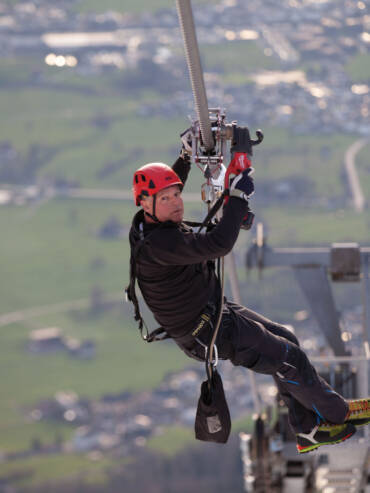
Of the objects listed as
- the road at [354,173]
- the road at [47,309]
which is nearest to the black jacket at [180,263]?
the road at [47,309]

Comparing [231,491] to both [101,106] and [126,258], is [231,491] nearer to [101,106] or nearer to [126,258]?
[126,258]

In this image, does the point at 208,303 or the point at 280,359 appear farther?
the point at 280,359

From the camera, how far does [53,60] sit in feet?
363

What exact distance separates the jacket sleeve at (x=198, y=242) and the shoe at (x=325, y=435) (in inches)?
70.1

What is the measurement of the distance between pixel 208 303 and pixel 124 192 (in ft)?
288

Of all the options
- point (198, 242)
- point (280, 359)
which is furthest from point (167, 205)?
point (280, 359)

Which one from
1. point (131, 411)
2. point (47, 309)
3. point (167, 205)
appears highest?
point (167, 205)

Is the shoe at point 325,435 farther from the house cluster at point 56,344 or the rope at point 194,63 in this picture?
the house cluster at point 56,344

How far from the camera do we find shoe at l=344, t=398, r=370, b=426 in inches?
251

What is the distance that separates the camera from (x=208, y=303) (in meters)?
5.73

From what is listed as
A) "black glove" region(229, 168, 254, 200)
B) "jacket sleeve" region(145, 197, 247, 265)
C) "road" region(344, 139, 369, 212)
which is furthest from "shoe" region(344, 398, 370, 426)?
"road" region(344, 139, 369, 212)

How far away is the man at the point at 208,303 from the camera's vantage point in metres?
5.29

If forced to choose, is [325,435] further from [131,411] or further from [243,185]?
[131,411]

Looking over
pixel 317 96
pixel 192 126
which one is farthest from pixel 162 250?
pixel 317 96
